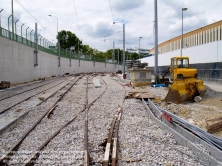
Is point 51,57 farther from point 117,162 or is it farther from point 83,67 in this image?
point 117,162

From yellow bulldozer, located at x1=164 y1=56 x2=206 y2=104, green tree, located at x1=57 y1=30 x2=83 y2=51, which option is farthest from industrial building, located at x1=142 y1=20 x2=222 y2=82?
green tree, located at x1=57 y1=30 x2=83 y2=51

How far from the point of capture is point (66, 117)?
10.5 m

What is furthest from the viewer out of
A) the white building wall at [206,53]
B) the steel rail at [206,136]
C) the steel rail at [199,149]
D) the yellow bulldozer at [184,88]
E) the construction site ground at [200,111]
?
the white building wall at [206,53]

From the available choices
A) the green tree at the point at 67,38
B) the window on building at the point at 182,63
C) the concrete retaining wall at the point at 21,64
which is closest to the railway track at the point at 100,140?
the window on building at the point at 182,63

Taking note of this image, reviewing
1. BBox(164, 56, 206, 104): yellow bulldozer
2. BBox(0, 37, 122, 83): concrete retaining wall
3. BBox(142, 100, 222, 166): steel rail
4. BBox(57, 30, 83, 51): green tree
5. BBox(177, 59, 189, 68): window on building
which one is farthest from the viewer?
BBox(57, 30, 83, 51): green tree

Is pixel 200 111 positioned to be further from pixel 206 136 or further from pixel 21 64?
pixel 21 64

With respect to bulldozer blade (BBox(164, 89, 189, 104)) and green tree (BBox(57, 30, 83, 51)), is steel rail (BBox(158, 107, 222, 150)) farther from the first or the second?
green tree (BBox(57, 30, 83, 51))

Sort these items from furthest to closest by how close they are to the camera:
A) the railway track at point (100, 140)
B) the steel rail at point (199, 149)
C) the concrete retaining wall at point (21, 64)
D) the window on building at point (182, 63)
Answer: the concrete retaining wall at point (21, 64) < the window on building at point (182, 63) < the railway track at point (100, 140) < the steel rail at point (199, 149)

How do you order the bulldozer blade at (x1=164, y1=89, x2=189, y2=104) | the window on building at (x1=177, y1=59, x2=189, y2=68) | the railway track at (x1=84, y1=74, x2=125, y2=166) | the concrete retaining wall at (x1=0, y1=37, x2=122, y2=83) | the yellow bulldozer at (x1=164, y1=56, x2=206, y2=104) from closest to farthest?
1. the railway track at (x1=84, y1=74, x2=125, y2=166)
2. the bulldozer blade at (x1=164, y1=89, x2=189, y2=104)
3. the yellow bulldozer at (x1=164, y1=56, x2=206, y2=104)
4. the window on building at (x1=177, y1=59, x2=189, y2=68)
5. the concrete retaining wall at (x1=0, y1=37, x2=122, y2=83)

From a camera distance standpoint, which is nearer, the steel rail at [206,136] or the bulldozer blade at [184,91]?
the steel rail at [206,136]

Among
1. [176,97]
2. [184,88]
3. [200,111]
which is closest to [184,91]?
[184,88]

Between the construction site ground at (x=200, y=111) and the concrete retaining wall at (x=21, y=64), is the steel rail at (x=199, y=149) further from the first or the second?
the concrete retaining wall at (x=21, y=64)

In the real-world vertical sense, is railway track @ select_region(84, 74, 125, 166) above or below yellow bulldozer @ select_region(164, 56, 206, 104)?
below

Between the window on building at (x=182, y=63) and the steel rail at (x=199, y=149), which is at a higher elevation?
the window on building at (x=182, y=63)
